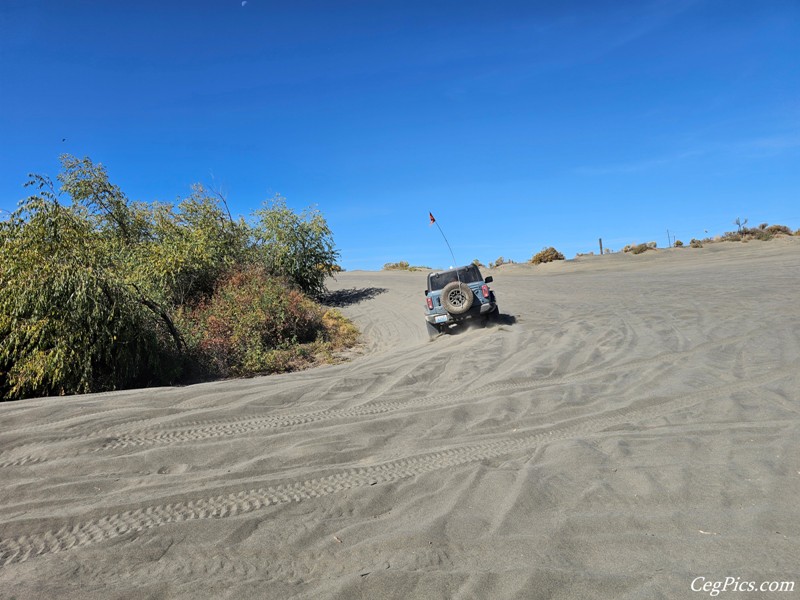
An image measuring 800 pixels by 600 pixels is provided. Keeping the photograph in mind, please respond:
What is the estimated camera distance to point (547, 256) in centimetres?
4456

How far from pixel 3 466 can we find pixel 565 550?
494 cm

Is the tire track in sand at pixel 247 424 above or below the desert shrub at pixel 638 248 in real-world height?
below

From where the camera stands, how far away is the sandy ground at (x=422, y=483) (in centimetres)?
325

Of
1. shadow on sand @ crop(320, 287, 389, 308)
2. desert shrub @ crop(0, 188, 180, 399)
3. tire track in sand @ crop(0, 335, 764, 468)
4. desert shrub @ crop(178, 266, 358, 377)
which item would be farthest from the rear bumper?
shadow on sand @ crop(320, 287, 389, 308)

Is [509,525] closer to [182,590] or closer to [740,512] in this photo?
[740,512]

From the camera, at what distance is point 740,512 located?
155 inches

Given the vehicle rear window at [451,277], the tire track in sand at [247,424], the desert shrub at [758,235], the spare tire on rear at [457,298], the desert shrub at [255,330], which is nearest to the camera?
the tire track in sand at [247,424]

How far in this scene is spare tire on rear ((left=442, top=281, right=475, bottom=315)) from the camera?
14.4 metres

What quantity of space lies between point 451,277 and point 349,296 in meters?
12.5

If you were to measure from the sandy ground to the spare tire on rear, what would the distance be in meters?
4.84

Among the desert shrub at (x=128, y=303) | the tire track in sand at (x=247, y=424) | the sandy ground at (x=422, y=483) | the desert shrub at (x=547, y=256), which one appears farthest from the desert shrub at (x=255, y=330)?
the desert shrub at (x=547, y=256)

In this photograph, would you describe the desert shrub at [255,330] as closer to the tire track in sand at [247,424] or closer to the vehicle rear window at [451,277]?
the vehicle rear window at [451,277]

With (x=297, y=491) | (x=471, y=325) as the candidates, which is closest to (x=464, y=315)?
(x=471, y=325)

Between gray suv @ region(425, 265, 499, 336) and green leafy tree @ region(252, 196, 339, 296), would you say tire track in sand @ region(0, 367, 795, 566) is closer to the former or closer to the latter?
gray suv @ region(425, 265, 499, 336)
